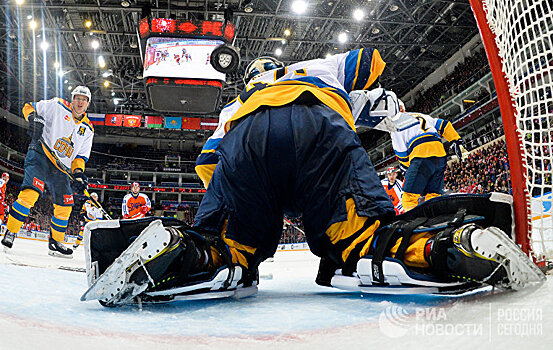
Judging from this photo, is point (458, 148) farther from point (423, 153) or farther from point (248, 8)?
point (248, 8)

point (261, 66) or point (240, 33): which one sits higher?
point (240, 33)

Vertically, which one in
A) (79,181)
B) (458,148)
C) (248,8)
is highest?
(248,8)

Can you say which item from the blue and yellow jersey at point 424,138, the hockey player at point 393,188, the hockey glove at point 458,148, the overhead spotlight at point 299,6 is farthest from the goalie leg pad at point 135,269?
the overhead spotlight at point 299,6

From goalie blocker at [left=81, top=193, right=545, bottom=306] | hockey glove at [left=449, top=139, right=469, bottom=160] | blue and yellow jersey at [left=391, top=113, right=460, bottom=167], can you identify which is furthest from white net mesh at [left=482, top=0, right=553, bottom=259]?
hockey glove at [left=449, top=139, right=469, bottom=160]

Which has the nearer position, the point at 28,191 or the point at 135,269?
the point at 135,269

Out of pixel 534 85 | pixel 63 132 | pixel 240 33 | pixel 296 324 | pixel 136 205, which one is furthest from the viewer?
pixel 240 33

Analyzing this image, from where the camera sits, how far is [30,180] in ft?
13.0

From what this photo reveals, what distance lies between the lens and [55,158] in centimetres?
425

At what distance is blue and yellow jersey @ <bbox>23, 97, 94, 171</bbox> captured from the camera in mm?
4289

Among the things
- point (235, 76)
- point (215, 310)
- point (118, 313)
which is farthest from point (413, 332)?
point (235, 76)

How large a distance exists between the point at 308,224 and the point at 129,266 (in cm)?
58

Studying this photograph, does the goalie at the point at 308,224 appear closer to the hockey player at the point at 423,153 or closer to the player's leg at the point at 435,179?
the hockey player at the point at 423,153

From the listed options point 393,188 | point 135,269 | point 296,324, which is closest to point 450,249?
point 296,324

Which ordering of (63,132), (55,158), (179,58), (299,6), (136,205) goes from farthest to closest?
(299,6), (179,58), (136,205), (63,132), (55,158)
